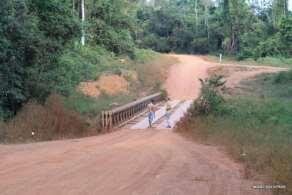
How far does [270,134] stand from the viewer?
1870cm

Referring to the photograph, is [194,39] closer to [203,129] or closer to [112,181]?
[203,129]

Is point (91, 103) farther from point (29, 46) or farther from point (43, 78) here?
point (29, 46)

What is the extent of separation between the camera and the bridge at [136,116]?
23.6m

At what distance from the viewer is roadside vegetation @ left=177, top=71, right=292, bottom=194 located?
42.8 feet

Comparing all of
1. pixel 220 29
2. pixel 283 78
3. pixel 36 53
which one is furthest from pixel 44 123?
pixel 220 29

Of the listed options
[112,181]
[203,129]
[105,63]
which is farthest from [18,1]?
[105,63]

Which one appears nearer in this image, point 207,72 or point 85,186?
point 85,186

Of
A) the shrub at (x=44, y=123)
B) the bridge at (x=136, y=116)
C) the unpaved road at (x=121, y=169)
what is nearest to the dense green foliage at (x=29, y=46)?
the shrub at (x=44, y=123)

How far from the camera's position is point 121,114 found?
83.0ft

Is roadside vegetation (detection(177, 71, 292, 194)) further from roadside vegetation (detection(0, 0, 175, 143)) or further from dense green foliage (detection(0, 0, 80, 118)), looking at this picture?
dense green foliage (detection(0, 0, 80, 118))

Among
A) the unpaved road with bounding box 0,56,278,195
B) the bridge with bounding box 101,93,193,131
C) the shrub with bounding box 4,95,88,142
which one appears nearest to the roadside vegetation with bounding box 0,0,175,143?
the shrub with bounding box 4,95,88,142

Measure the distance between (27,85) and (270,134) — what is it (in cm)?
960

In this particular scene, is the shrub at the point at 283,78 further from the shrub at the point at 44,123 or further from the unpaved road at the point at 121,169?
the unpaved road at the point at 121,169

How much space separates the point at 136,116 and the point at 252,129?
26.2 feet
